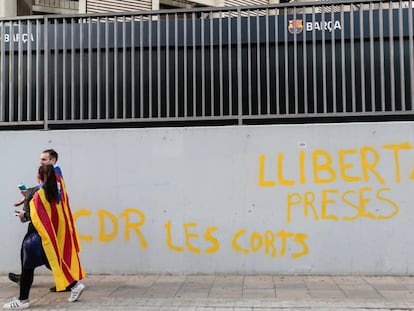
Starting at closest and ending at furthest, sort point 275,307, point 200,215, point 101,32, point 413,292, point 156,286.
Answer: point 275,307 < point 413,292 < point 156,286 < point 200,215 < point 101,32

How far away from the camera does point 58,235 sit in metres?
5.61

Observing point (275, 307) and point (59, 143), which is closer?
point (275, 307)

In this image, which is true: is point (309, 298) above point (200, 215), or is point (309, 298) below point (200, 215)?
below

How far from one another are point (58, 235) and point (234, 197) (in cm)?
233

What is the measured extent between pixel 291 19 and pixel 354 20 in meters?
0.87

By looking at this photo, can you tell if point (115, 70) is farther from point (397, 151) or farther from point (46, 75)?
point (397, 151)

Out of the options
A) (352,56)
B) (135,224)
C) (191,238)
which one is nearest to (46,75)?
(135,224)

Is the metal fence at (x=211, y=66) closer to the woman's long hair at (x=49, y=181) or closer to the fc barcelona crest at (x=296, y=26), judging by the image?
the fc barcelona crest at (x=296, y=26)

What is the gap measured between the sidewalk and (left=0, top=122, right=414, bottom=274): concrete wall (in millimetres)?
206

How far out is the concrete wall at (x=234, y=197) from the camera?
6.52m

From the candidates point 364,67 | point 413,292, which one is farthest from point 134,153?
point 413,292

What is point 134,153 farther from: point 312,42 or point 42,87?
point 312,42

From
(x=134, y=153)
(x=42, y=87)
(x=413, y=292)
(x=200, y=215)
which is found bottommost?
(x=413, y=292)

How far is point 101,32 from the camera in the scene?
7.25 meters
